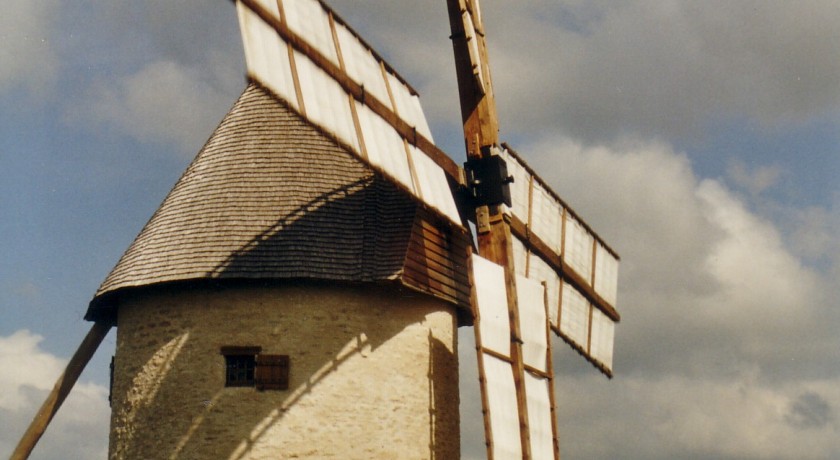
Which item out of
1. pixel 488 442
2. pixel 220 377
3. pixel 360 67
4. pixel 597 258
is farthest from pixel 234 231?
pixel 597 258

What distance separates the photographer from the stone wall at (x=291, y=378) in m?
11.5

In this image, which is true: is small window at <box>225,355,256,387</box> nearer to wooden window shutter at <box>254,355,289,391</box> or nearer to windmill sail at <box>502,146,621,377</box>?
wooden window shutter at <box>254,355,289,391</box>

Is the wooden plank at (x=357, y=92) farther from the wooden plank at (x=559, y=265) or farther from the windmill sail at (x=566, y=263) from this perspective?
the wooden plank at (x=559, y=265)

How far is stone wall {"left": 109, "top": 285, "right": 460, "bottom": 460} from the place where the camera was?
455 inches

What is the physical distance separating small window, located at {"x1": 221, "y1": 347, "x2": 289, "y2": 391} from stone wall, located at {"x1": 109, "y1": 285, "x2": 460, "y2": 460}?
0.07m

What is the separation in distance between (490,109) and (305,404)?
4.00 metres

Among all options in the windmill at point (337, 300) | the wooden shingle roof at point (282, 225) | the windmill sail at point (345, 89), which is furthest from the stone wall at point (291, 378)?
the windmill sail at point (345, 89)

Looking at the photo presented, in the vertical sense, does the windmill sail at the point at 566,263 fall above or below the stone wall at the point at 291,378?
above

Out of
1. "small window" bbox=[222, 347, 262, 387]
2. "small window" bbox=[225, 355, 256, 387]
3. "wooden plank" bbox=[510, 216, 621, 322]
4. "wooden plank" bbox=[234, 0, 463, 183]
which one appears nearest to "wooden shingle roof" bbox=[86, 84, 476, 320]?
"wooden plank" bbox=[510, 216, 621, 322]

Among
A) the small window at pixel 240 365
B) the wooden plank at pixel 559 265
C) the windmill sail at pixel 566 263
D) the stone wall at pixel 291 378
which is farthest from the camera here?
the windmill sail at pixel 566 263

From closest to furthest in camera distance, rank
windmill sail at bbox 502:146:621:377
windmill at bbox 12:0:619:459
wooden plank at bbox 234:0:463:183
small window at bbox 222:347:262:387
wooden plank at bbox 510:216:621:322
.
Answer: wooden plank at bbox 234:0:463:183
windmill at bbox 12:0:619:459
small window at bbox 222:347:262:387
wooden plank at bbox 510:216:621:322
windmill sail at bbox 502:146:621:377

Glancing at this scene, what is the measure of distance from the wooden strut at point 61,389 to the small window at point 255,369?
279 cm

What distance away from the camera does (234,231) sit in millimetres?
12273

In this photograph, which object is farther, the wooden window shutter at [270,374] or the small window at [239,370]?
the small window at [239,370]
